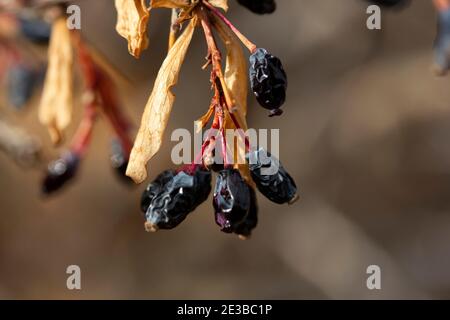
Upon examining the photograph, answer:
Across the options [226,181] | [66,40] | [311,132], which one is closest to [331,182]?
[311,132]

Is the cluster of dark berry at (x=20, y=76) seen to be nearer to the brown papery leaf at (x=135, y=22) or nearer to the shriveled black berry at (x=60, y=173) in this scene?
the shriveled black berry at (x=60, y=173)

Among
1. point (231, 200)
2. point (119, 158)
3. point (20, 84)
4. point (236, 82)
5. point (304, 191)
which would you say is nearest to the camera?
point (231, 200)

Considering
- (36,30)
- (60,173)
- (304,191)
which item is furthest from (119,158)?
(304,191)

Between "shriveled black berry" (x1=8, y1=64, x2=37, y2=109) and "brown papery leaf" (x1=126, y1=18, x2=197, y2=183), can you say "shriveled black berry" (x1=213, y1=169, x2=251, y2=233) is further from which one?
"shriveled black berry" (x1=8, y1=64, x2=37, y2=109)

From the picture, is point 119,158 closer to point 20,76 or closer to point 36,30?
point 36,30

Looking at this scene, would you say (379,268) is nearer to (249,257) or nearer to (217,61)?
(249,257)

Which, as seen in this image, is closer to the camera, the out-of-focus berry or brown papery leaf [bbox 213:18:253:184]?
brown papery leaf [bbox 213:18:253:184]

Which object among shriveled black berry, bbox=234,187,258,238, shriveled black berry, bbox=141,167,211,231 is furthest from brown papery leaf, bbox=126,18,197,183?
shriveled black berry, bbox=234,187,258,238
